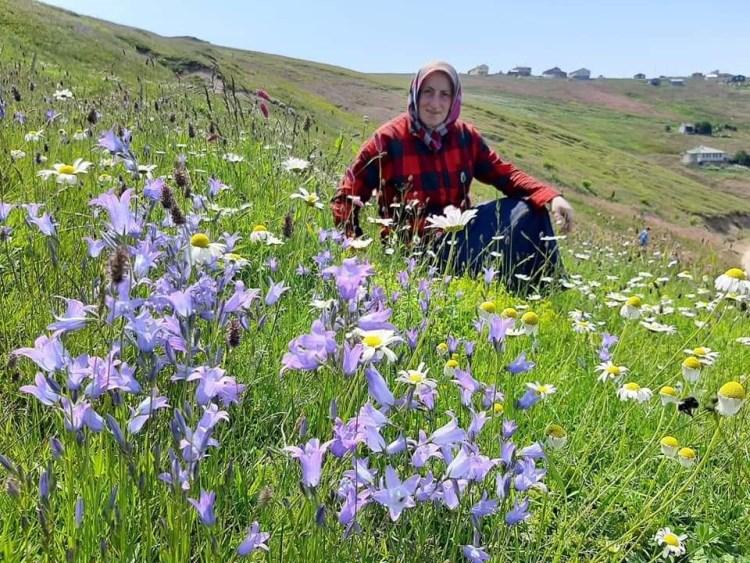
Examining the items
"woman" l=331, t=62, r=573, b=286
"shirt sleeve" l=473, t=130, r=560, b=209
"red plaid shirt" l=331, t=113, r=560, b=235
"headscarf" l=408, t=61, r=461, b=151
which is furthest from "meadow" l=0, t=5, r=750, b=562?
"headscarf" l=408, t=61, r=461, b=151

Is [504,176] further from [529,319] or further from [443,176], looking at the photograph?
[529,319]

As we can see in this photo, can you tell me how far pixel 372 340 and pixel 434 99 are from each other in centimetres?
392

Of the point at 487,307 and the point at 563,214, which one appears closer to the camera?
the point at 487,307

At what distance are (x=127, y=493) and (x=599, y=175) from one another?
186ft

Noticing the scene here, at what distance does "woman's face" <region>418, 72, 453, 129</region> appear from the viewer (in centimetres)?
503

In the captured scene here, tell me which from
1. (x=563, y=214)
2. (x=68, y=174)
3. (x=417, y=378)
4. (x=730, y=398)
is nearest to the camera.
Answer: (x=417, y=378)

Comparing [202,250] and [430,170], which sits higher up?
[202,250]

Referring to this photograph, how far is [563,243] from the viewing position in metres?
8.28

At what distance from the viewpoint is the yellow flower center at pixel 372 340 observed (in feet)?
4.58

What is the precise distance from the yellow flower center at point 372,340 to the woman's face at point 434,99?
3.90 meters

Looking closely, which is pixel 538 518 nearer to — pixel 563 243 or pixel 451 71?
pixel 451 71

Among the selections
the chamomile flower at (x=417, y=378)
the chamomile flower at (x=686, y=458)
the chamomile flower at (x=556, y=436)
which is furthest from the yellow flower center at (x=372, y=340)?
the chamomile flower at (x=686, y=458)

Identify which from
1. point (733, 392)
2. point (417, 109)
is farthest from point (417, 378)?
point (417, 109)

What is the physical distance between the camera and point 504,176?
530 centimetres
